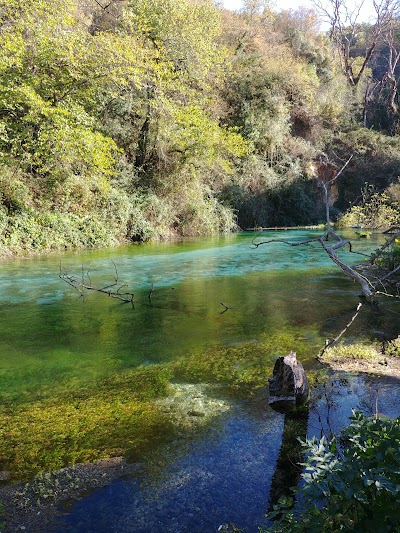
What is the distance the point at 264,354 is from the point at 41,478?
11.7 feet

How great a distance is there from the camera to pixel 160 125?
20.8 m

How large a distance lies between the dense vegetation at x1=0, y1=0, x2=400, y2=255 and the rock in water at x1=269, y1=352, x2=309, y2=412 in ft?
42.8

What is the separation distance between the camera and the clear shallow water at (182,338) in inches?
126

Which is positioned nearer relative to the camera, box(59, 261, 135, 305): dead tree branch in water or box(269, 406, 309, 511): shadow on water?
box(269, 406, 309, 511): shadow on water

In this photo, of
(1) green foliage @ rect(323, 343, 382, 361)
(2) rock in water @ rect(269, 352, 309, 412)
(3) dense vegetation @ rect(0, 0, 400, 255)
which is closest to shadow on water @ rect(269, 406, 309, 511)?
(2) rock in water @ rect(269, 352, 309, 412)

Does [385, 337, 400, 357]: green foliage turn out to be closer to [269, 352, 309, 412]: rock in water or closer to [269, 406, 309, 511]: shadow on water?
[269, 352, 309, 412]: rock in water

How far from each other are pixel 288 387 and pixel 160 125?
59.6ft

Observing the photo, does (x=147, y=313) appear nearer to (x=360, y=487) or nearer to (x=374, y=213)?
(x=360, y=487)

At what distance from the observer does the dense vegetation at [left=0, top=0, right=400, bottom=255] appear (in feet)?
52.2

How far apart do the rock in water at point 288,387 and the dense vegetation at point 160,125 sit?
13057mm

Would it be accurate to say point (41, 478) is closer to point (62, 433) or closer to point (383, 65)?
point (62, 433)

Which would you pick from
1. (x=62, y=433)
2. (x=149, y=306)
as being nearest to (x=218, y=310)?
(x=149, y=306)

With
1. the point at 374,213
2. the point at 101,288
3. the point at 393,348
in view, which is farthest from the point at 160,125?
the point at 393,348

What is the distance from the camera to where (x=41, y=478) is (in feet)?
11.3
